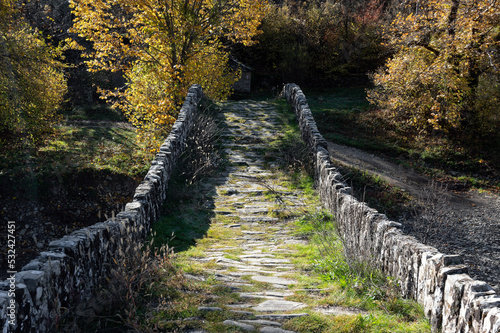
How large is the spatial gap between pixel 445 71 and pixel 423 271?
47.2 ft

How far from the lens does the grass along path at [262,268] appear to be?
3.14 m

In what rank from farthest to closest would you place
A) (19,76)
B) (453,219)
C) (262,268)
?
(19,76), (453,219), (262,268)

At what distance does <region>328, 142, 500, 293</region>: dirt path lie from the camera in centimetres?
902

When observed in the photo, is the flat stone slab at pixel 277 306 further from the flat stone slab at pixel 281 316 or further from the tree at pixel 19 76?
the tree at pixel 19 76

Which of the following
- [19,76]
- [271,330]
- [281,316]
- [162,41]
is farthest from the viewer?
[162,41]

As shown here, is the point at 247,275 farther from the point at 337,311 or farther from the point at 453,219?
the point at 453,219

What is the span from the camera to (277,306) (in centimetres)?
353

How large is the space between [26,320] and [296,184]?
6.66 m

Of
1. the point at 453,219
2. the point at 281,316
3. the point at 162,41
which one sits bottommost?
the point at 453,219

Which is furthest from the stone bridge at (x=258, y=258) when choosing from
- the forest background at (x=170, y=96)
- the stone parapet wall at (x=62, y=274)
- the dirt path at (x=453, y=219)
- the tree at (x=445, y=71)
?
the tree at (x=445, y=71)

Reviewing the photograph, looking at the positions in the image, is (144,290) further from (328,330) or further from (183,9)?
(183,9)

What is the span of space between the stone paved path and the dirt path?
3.18 meters

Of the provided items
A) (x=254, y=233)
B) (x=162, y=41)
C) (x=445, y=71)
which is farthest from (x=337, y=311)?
(x=445, y=71)

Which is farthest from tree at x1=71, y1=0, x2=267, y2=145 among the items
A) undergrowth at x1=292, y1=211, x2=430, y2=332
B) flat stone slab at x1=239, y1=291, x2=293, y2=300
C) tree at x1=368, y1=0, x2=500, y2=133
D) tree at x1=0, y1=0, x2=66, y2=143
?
flat stone slab at x1=239, y1=291, x2=293, y2=300
